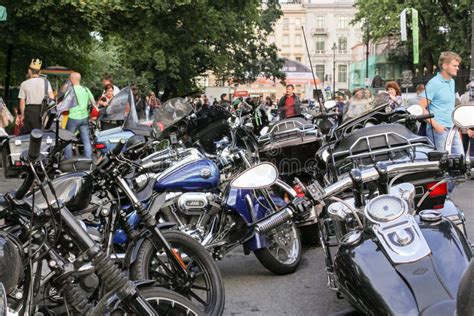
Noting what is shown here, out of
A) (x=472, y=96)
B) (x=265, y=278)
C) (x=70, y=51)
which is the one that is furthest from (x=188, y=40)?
(x=265, y=278)

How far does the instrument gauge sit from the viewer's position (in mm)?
2977

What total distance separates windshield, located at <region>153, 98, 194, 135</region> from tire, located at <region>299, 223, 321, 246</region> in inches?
69.3

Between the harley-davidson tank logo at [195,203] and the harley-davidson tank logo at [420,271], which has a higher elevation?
the harley-davidson tank logo at [420,271]

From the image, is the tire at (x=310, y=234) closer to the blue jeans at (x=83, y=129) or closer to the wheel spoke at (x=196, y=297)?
the wheel spoke at (x=196, y=297)

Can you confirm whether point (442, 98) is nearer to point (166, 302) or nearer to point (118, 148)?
point (118, 148)

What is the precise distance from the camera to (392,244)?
2949 millimetres

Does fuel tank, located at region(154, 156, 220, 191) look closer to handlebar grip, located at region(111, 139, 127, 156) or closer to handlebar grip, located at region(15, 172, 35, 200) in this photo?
handlebar grip, located at region(111, 139, 127, 156)

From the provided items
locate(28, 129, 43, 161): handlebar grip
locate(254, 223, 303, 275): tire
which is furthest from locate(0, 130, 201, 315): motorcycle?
locate(254, 223, 303, 275): tire

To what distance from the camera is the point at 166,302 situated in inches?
118

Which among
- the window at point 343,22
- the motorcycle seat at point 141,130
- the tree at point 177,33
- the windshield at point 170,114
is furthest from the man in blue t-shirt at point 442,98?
the window at point 343,22

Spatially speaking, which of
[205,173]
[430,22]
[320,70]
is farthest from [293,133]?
[320,70]

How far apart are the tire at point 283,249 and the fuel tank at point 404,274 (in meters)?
2.21

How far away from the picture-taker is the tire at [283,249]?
5449 mm

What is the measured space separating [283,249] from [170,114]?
7.14 ft
